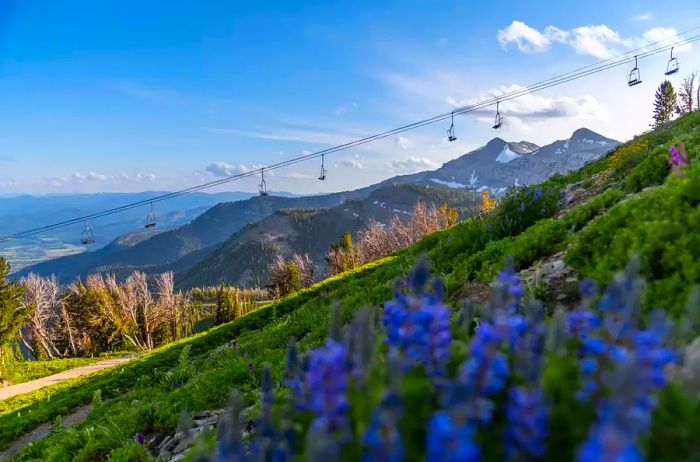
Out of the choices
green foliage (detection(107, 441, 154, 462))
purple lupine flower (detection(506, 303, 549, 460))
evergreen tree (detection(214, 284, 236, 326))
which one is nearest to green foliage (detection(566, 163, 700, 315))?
purple lupine flower (detection(506, 303, 549, 460))

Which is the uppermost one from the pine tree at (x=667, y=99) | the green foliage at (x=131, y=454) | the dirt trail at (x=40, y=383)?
the pine tree at (x=667, y=99)

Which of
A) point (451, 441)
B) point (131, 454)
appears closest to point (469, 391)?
point (451, 441)

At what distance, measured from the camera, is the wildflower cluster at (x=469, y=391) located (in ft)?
4.42

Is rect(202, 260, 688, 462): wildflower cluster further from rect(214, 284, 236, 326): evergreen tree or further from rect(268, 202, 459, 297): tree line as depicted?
rect(214, 284, 236, 326): evergreen tree

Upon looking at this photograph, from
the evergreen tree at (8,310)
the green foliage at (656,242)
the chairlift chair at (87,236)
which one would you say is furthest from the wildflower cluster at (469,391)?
the evergreen tree at (8,310)

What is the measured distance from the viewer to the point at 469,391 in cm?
143

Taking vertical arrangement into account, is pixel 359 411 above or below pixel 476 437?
above

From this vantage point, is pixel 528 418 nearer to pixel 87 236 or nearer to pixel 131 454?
pixel 131 454

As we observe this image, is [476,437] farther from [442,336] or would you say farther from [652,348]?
[652,348]

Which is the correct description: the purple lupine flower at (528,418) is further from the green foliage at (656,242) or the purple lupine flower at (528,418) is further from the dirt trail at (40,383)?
the dirt trail at (40,383)

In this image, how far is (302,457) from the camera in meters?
2.06

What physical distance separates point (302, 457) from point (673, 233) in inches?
162

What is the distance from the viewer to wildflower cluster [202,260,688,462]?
1347mm

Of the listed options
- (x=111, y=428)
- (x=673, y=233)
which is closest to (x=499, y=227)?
(x=673, y=233)
